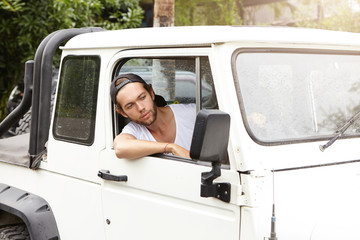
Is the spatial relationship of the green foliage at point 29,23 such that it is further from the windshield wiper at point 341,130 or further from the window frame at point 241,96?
the windshield wiper at point 341,130

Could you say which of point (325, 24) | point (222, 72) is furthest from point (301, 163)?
point (325, 24)

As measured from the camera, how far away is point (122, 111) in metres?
3.08

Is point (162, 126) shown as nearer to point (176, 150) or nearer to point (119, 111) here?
point (119, 111)

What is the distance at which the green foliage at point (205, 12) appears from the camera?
37.4 feet

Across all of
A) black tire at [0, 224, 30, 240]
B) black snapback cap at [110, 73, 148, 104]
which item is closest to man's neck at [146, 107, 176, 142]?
black snapback cap at [110, 73, 148, 104]

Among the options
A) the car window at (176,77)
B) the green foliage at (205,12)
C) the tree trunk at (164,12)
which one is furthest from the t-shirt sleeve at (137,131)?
the green foliage at (205,12)

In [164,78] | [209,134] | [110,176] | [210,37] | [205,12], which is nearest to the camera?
[209,134]

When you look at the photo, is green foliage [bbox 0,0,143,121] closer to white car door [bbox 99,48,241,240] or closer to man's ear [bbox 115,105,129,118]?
man's ear [bbox 115,105,129,118]

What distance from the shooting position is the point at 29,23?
25.8 feet

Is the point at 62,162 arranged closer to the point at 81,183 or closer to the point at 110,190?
the point at 81,183

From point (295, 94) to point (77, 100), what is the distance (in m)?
1.41

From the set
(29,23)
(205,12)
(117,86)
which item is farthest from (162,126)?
(205,12)

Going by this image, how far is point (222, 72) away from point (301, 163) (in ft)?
1.96

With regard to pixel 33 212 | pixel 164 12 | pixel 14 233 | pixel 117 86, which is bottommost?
pixel 14 233
